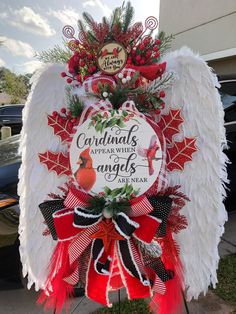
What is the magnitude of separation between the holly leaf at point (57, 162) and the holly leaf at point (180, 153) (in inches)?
15.9

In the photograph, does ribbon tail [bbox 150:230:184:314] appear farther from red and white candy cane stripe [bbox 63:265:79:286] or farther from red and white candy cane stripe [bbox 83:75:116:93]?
red and white candy cane stripe [bbox 83:75:116:93]

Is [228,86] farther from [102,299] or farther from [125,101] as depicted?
[102,299]

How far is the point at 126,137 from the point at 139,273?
0.51 meters

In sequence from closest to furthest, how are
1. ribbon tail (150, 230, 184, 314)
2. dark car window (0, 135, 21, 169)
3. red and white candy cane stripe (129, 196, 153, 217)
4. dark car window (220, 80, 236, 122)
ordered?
red and white candy cane stripe (129, 196, 153, 217) < ribbon tail (150, 230, 184, 314) < dark car window (0, 135, 21, 169) < dark car window (220, 80, 236, 122)

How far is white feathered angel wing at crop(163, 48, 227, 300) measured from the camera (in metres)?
1.31

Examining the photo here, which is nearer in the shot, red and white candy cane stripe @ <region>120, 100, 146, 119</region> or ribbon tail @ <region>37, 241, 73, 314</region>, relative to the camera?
red and white candy cane stripe @ <region>120, 100, 146, 119</region>

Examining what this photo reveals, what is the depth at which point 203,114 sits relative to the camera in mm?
1319

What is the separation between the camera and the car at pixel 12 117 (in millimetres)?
9938

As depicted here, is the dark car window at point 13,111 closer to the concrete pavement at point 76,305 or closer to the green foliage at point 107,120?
the concrete pavement at point 76,305

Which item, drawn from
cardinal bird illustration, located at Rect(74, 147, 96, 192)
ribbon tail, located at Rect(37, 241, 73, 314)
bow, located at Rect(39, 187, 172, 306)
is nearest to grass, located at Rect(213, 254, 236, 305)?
bow, located at Rect(39, 187, 172, 306)

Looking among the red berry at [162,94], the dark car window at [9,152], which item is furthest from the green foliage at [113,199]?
the dark car window at [9,152]

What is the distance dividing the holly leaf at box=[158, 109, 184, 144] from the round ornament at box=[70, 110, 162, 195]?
0.20 ft

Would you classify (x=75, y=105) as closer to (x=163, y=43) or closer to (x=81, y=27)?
(x=81, y=27)

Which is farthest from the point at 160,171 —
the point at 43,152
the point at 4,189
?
the point at 4,189
